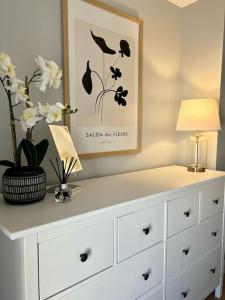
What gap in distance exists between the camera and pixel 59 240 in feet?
2.74

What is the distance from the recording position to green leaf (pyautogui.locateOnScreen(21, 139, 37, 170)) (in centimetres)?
98

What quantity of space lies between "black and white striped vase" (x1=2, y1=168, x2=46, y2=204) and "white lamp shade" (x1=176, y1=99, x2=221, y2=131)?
1142mm

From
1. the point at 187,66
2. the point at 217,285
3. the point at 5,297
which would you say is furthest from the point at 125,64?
the point at 217,285

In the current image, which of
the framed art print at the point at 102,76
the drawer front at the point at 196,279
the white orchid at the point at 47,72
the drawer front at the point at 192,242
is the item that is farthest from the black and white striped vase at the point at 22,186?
the drawer front at the point at 196,279

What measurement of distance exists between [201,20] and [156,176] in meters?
1.30

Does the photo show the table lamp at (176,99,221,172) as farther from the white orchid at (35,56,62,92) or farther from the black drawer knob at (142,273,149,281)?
the white orchid at (35,56,62,92)

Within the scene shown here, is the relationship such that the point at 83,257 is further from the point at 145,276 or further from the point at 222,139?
the point at 222,139

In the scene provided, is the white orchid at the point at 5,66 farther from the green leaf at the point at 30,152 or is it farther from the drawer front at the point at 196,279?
the drawer front at the point at 196,279

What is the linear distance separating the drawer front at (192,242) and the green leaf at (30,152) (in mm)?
808

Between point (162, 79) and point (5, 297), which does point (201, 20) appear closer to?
point (162, 79)

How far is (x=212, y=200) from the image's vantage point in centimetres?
156

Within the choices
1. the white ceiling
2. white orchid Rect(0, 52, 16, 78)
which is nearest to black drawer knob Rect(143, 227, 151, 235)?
white orchid Rect(0, 52, 16, 78)

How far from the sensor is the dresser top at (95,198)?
2.58ft

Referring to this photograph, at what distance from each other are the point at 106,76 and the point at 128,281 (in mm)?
1153
